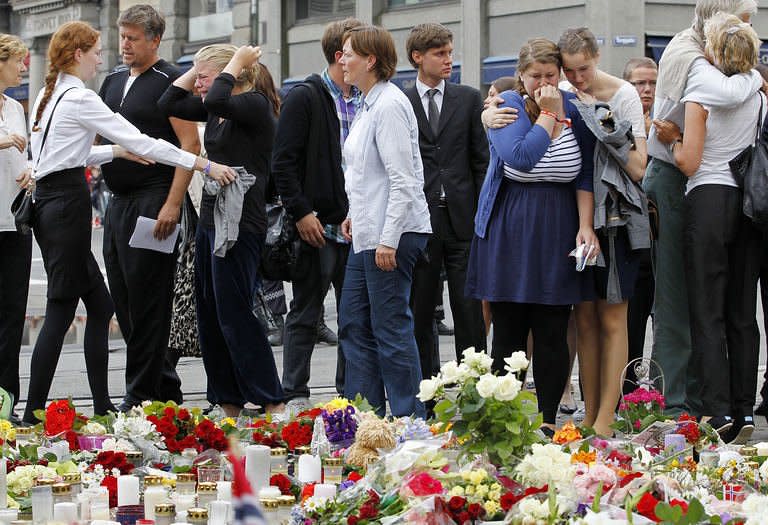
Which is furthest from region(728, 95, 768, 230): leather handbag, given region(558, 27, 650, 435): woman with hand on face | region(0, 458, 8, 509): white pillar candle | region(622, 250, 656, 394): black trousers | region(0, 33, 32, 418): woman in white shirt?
region(0, 33, 32, 418): woman in white shirt

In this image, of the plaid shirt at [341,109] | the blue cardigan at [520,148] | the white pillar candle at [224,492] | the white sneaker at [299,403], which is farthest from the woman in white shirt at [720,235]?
the white pillar candle at [224,492]

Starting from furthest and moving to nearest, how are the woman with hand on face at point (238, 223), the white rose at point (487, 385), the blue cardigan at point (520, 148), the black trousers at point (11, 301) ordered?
the black trousers at point (11, 301)
the woman with hand on face at point (238, 223)
the blue cardigan at point (520, 148)
the white rose at point (487, 385)

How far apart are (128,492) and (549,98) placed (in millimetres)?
2704

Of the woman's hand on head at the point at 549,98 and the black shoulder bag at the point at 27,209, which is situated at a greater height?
the woman's hand on head at the point at 549,98

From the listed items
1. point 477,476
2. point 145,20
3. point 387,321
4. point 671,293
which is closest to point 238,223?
point 387,321

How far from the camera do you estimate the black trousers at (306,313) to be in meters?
7.82

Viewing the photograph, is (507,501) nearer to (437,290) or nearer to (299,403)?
(437,290)

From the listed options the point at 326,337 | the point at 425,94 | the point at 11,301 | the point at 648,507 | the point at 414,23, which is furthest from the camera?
the point at 414,23

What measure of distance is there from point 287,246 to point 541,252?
182 centimetres

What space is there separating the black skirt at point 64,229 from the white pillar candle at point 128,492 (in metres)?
2.51

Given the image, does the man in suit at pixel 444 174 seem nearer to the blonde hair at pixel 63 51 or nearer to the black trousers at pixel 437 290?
the black trousers at pixel 437 290

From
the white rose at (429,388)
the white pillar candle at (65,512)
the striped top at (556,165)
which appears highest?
the striped top at (556,165)

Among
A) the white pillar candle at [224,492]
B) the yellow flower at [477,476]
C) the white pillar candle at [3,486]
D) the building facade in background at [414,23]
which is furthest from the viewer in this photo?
the building facade in background at [414,23]

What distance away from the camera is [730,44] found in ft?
21.5
